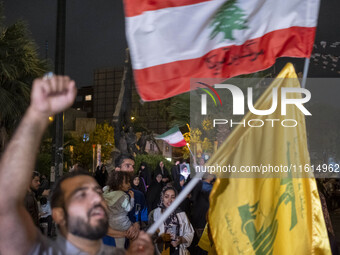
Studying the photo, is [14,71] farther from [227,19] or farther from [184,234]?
[227,19]

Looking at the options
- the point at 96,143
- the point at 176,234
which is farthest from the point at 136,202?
the point at 96,143

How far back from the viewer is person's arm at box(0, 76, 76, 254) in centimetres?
181

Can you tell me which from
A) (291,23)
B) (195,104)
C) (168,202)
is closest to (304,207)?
(291,23)

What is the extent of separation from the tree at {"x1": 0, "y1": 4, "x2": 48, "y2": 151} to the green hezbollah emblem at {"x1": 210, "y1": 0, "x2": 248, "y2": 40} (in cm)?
1202

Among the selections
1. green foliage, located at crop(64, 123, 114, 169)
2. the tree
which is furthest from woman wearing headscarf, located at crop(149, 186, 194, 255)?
green foliage, located at crop(64, 123, 114, 169)

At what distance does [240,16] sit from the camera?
149 inches

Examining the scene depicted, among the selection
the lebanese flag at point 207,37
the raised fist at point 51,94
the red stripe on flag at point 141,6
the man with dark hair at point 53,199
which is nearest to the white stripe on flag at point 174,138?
the lebanese flag at point 207,37

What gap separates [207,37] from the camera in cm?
374

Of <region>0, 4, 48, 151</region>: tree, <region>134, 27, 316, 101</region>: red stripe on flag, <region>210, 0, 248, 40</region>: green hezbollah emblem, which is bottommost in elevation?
<region>134, 27, 316, 101</region>: red stripe on flag

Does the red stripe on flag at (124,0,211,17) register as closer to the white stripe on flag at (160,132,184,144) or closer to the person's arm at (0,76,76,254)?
the person's arm at (0,76,76,254)

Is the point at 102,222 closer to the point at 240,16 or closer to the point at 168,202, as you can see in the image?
the point at 240,16

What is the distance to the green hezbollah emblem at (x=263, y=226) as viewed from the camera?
3418 mm

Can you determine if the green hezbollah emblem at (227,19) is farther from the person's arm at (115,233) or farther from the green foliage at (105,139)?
the green foliage at (105,139)

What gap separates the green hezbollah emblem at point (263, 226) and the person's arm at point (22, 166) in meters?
1.92
